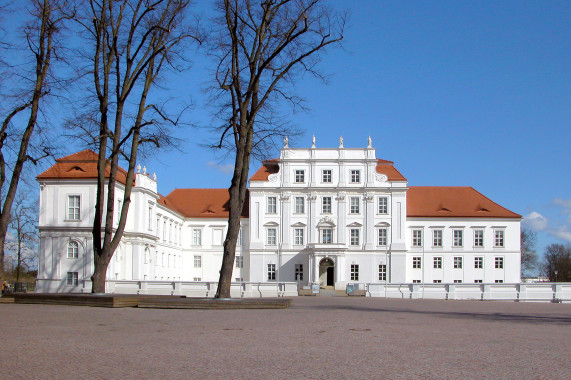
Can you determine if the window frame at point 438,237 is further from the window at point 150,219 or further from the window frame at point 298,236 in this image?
the window at point 150,219

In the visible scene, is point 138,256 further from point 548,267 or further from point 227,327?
point 548,267

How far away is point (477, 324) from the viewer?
1599 centimetres

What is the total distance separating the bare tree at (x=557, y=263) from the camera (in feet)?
342

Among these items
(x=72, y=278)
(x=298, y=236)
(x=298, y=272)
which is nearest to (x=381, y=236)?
(x=298, y=236)

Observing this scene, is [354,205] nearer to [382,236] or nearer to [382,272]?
[382,236]

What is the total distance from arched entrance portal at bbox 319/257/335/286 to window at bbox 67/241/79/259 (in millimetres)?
24028

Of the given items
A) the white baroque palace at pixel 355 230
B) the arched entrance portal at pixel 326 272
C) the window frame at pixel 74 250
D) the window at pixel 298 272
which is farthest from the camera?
the arched entrance portal at pixel 326 272

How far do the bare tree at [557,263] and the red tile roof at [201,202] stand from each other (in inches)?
2158

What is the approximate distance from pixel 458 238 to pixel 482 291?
26.8m

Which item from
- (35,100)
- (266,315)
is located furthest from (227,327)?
(35,100)

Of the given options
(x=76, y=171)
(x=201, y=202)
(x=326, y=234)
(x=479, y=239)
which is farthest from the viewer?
(x=201, y=202)

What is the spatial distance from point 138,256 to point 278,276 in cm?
1637

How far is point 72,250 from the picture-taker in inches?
1833

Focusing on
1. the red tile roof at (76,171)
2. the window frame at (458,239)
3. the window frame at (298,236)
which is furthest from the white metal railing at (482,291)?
the window frame at (458,239)
